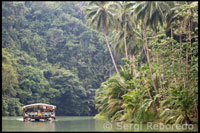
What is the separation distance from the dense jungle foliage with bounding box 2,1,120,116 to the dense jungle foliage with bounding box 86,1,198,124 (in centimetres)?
2601

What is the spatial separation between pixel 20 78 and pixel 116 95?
31253 millimetres

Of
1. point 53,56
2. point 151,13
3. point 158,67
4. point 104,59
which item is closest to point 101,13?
point 151,13

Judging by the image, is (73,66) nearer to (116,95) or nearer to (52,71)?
(52,71)

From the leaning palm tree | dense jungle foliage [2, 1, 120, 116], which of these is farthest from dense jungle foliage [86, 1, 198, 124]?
dense jungle foliage [2, 1, 120, 116]

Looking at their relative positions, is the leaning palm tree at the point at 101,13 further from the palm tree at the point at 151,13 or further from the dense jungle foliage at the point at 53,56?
the dense jungle foliage at the point at 53,56

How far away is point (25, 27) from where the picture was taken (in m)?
83.9

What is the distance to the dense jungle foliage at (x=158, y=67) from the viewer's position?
3073 centimetres

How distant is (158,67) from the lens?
33969 millimetres

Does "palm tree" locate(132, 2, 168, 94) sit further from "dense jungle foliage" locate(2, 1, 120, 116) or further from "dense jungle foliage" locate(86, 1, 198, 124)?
"dense jungle foliage" locate(2, 1, 120, 116)

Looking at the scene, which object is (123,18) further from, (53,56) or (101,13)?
(53,56)

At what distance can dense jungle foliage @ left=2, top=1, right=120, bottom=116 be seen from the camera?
7019 centimetres

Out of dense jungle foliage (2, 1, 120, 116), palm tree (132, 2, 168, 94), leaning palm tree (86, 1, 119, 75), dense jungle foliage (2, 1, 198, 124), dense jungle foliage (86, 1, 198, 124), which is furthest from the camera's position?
dense jungle foliage (2, 1, 120, 116)

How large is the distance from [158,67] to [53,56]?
2042 inches

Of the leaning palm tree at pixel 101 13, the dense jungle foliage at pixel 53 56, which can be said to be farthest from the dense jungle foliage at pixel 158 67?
the dense jungle foliage at pixel 53 56
